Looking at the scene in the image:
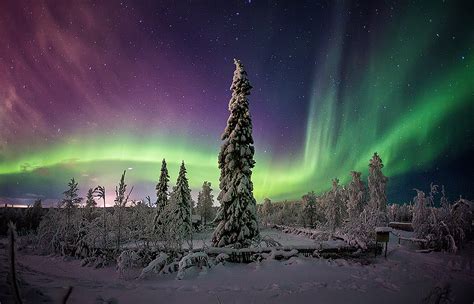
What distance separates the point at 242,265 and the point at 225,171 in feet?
21.2

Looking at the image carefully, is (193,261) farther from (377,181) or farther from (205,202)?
(205,202)

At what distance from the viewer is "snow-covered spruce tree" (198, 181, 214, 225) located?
83562 millimetres

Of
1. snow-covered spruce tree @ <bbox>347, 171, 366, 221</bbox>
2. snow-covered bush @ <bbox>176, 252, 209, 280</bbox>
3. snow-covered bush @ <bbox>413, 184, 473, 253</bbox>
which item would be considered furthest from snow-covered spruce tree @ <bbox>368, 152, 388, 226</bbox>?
snow-covered bush @ <bbox>176, 252, 209, 280</bbox>

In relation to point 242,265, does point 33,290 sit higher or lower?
higher

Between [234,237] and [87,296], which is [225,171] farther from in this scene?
[87,296]

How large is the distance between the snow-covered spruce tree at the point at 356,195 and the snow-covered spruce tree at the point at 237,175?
39.4 meters

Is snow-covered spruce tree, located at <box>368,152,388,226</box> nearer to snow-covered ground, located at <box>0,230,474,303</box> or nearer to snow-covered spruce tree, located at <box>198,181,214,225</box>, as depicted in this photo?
snow-covered ground, located at <box>0,230,474,303</box>

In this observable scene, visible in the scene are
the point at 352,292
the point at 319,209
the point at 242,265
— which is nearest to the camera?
the point at 352,292

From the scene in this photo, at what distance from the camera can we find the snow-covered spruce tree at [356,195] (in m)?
53.6

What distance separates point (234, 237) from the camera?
61.1 feet

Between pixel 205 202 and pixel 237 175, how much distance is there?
66.8 m

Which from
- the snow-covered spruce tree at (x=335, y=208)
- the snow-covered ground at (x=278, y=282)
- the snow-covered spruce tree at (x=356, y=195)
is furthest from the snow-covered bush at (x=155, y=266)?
the snow-covered spruce tree at (x=356, y=195)

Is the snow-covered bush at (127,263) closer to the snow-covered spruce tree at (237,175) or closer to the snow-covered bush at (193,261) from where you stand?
the snow-covered bush at (193,261)

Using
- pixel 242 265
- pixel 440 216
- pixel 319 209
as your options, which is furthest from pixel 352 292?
pixel 319 209
